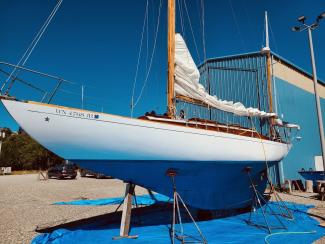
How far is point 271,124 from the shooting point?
1088cm

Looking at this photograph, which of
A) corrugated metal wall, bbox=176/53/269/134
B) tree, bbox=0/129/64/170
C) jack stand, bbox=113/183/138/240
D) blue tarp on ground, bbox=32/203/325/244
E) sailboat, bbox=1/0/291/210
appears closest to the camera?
sailboat, bbox=1/0/291/210

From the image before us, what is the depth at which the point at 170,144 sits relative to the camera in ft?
20.2

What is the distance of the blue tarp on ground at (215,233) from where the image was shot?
5.73 m

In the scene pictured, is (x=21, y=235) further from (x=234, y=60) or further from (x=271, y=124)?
(x=234, y=60)

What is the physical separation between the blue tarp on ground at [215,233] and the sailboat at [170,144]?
2.69ft

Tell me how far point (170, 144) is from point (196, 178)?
148 cm

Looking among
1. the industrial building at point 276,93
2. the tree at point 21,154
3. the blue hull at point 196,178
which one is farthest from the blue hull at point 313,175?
the tree at point 21,154

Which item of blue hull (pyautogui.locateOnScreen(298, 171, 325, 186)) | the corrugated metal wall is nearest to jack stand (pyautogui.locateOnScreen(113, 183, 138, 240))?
the corrugated metal wall

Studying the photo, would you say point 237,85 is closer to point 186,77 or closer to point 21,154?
point 186,77

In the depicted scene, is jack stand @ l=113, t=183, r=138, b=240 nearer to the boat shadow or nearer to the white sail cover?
the boat shadow

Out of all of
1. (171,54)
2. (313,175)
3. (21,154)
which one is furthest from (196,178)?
(21,154)

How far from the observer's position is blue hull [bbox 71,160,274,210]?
240 inches

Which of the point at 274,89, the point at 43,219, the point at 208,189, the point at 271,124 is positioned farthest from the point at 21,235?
the point at 274,89

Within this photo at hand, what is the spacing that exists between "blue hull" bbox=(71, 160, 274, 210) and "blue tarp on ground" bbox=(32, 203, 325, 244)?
72 cm
